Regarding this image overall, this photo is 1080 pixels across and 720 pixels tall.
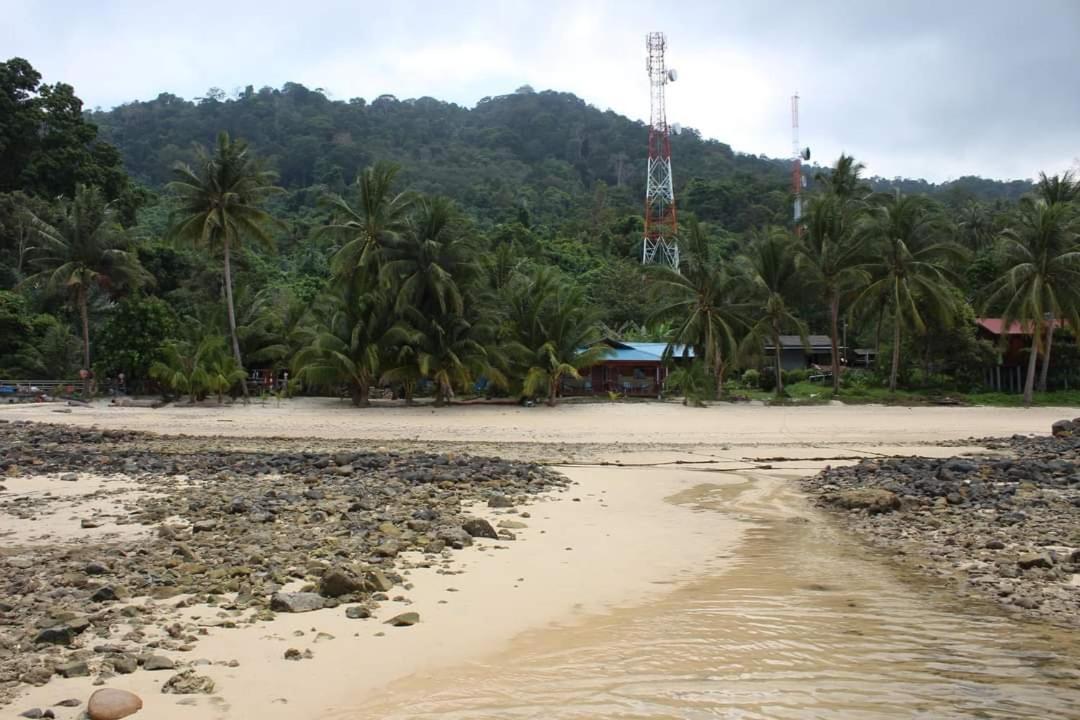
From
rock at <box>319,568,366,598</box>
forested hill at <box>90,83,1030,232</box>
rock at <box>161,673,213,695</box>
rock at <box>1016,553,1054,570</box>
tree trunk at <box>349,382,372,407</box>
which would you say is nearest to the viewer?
rock at <box>161,673,213,695</box>

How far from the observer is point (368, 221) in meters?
32.9

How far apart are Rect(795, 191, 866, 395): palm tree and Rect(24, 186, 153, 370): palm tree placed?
31.6 m

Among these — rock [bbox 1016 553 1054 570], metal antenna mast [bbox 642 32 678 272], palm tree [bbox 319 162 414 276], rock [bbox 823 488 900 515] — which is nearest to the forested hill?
metal antenna mast [bbox 642 32 678 272]

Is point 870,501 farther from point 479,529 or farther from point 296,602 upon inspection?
point 296,602

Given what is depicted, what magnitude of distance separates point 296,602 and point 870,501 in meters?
8.21

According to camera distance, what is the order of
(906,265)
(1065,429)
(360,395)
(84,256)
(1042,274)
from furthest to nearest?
1. (84,256)
2. (906,265)
3. (360,395)
4. (1042,274)
5. (1065,429)

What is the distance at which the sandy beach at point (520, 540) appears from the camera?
4609 mm

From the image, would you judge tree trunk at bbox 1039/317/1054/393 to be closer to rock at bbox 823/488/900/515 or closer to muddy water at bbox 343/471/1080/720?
rock at bbox 823/488/900/515

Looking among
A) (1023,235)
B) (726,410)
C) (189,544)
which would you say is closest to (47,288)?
(726,410)

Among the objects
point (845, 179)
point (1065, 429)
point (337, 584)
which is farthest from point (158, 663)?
point (845, 179)

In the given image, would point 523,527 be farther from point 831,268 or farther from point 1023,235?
point 1023,235

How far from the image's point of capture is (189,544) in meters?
7.68

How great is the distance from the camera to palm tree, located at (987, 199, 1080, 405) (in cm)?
3259

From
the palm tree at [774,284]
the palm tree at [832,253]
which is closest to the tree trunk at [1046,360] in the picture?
the palm tree at [832,253]
